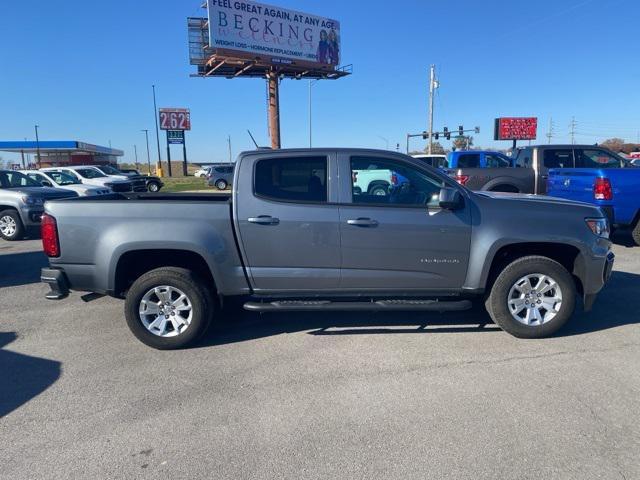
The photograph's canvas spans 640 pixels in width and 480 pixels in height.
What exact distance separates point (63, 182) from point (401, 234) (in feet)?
52.2

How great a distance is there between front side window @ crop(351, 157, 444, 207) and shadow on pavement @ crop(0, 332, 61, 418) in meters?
3.10

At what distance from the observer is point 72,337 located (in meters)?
4.60

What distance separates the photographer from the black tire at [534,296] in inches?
167

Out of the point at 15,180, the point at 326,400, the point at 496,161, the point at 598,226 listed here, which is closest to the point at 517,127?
the point at 496,161

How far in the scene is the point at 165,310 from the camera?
425cm

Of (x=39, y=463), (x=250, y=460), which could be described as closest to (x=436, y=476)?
(x=250, y=460)

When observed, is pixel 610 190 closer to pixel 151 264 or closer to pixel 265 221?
pixel 265 221

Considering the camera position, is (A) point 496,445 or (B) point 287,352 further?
(B) point 287,352

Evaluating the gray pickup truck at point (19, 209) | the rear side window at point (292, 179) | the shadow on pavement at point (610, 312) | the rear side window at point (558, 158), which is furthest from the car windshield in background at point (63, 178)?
the shadow on pavement at point (610, 312)

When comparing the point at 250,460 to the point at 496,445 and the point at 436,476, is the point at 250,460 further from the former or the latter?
the point at 496,445

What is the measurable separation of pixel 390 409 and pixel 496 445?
73cm

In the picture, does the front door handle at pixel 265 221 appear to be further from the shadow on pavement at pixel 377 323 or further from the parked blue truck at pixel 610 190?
the parked blue truck at pixel 610 190

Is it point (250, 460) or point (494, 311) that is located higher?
point (494, 311)

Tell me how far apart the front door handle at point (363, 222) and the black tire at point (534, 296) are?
1341mm
